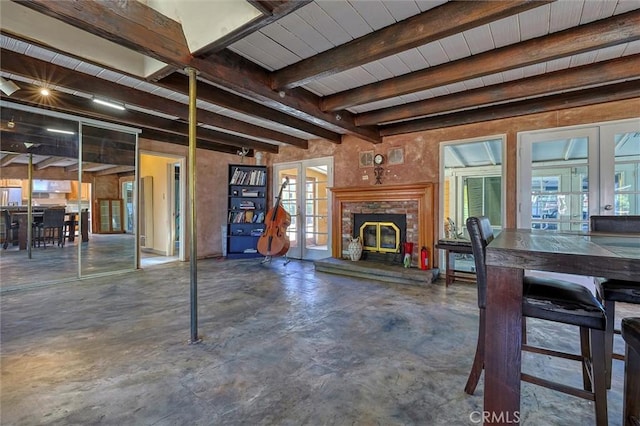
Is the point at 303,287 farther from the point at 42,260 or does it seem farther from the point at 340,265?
the point at 42,260

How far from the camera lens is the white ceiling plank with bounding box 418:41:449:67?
244 cm

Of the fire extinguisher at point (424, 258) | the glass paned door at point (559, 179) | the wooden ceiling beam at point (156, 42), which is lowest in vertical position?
the fire extinguisher at point (424, 258)

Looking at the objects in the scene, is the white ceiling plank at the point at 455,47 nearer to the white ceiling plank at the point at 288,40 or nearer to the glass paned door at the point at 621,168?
the white ceiling plank at the point at 288,40

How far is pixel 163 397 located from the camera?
64.8 inches

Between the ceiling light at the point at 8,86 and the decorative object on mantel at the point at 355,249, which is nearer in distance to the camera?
the ceiling light at the point at 8,86

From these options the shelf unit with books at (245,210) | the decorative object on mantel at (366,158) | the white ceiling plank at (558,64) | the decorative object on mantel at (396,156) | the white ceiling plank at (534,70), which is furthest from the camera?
the shelf unit with books at (245,210)

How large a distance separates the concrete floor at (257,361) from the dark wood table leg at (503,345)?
38 cm

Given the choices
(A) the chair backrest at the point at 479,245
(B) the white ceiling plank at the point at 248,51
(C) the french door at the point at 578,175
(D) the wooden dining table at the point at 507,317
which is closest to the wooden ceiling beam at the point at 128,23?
(B) the white ceiling plank at the point at 248,51

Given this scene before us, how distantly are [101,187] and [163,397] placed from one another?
33.6 ft

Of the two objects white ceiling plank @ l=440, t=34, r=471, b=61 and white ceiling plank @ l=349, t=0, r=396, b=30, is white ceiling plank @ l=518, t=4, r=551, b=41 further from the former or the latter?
white ceiling plank @ l=349, t=0, r=396, b=30

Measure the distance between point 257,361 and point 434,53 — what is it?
9.38 ft

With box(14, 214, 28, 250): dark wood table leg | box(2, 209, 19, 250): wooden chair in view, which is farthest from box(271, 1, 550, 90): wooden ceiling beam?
box(2, 209, 19, 250): wooden chair

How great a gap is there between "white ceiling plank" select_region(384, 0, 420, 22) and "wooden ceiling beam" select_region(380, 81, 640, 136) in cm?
247

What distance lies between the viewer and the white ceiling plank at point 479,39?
2.21m
